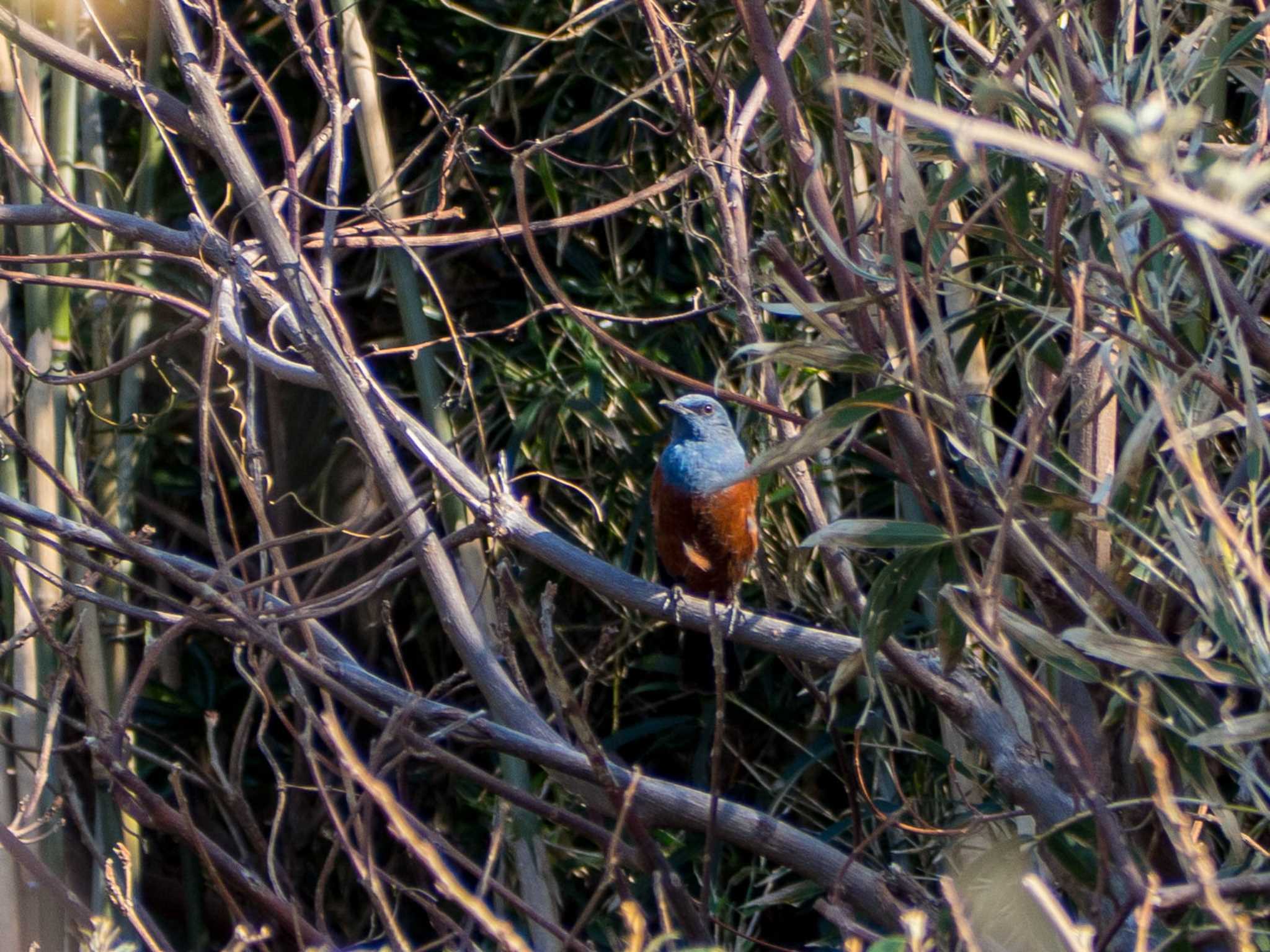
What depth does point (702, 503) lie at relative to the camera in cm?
326

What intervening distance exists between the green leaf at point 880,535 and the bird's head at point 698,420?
1.81m

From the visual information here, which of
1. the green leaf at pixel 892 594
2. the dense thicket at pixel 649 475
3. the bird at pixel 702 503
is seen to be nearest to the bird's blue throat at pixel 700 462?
the bird at pixel 702 503

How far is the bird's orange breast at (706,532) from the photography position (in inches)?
130

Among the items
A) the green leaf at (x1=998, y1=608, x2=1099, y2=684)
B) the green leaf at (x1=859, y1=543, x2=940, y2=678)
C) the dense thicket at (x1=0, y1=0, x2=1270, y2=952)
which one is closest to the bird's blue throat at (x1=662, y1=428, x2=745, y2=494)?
the dense thicket at (x1=0, y1=0, x2=1270, y2=952)

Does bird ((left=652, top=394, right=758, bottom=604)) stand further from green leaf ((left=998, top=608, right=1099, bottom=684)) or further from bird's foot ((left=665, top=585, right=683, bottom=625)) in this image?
green leaf ((left=998, top=608, right=1099, bottom=684))

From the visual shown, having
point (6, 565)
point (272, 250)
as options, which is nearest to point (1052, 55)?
point (272, 250)

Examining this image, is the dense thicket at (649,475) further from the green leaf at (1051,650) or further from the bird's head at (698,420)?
the bird's head at (698,420)

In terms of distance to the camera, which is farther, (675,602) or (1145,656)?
(675,602)

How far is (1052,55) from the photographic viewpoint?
70.9 inches

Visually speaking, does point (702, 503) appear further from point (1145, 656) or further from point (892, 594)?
point (1145, 656)

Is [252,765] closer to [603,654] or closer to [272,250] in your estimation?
[603,654]

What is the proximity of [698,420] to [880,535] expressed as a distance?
1.87m

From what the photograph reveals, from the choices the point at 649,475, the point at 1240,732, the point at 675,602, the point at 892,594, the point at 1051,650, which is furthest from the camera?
the point at 649,475

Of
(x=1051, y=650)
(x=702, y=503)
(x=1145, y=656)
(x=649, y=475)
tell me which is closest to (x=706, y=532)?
(x=702, y=503)
